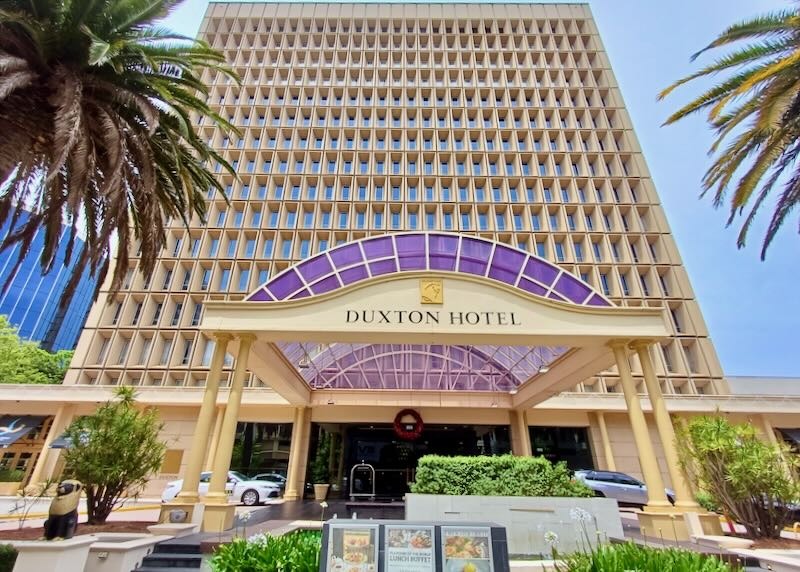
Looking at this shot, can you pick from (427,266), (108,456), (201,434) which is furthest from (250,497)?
(427,266)

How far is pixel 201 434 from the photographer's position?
32.0 feet

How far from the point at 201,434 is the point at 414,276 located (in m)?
6.78

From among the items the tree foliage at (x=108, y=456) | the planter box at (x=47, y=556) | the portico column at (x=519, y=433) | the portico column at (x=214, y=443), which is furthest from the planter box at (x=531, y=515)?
the portico column at (x=214, y=443)

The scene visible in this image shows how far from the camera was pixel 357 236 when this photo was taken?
1171 inches

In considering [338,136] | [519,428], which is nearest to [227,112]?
[338,136]

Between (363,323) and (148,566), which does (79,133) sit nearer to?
(363,323)

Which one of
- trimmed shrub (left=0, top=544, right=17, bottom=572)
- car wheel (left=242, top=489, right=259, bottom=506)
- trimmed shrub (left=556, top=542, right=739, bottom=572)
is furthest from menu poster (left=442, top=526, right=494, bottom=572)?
car wheel (left=242, top=489, right=259, bottom=506)

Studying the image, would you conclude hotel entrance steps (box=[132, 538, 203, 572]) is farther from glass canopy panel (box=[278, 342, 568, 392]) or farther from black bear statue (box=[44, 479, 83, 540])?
glass canopy panel (box=[278, 342, 568, 392])

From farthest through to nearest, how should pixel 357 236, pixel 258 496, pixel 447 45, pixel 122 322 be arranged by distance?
pixel 447 45 → pixel 357 236 → pixel 122 322 → pixel 258 496

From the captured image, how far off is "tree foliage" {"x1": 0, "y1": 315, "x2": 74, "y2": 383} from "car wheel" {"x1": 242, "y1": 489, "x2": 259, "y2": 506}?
88.6ft

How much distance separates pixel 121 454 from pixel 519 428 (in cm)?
1607

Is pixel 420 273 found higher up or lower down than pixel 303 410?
higher up

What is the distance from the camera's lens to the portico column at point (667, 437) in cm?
923

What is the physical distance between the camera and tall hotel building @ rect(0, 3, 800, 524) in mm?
10805
